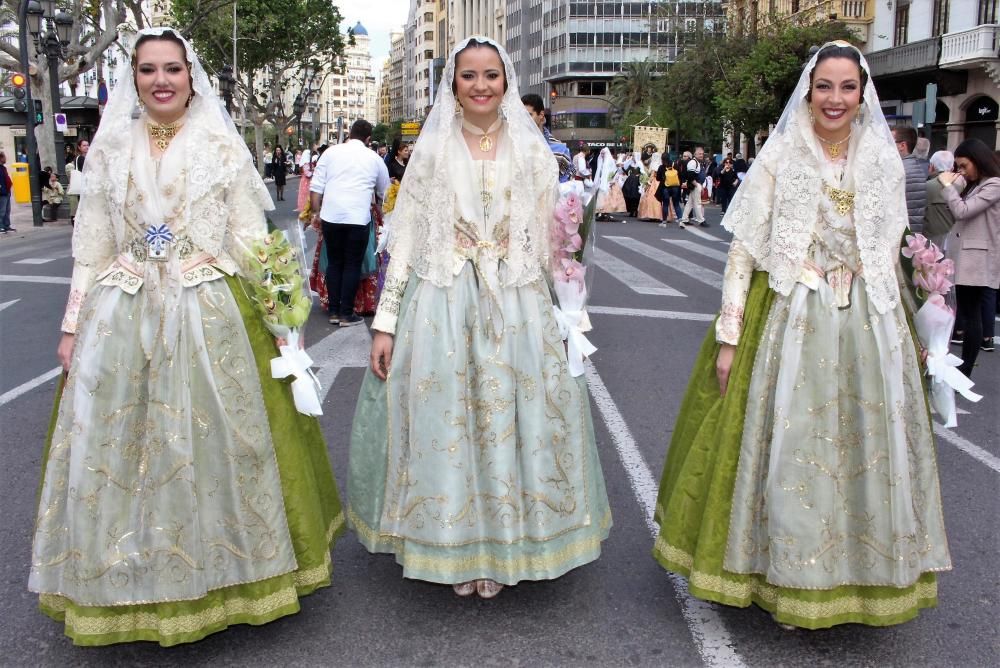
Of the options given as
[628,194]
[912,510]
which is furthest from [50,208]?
[912,510]

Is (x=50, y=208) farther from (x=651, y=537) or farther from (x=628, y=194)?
(x=651, y=537)

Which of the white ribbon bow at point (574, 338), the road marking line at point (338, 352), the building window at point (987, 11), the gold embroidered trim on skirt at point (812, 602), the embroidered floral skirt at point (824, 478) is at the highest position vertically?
the building window at point (987, 11)

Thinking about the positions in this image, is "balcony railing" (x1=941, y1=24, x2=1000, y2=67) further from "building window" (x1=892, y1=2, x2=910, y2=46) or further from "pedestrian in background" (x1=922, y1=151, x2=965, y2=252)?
"pedestrian in background" (x1=922, y1=151, x2=965, y2=252)

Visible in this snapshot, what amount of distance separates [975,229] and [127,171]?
6.54 meters

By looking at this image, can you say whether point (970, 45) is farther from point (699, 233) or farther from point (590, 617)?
point (590, 617)

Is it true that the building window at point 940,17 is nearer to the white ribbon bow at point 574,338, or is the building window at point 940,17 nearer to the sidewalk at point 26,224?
the sidewalk at point 26,224

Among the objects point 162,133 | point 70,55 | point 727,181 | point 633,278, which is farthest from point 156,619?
point 70,55

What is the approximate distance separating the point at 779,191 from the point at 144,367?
227 cm

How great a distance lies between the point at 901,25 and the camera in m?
34.0

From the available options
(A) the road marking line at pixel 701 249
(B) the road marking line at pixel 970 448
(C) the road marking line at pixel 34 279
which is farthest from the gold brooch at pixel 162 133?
(A) the road marking line at pixel 701 249

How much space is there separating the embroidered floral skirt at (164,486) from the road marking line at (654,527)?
144cm

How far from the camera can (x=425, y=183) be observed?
357cm

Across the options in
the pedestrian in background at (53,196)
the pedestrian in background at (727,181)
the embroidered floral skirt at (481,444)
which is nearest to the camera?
the embroidered floral skirt at (481,444)

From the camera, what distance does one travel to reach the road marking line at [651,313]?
967 cm
